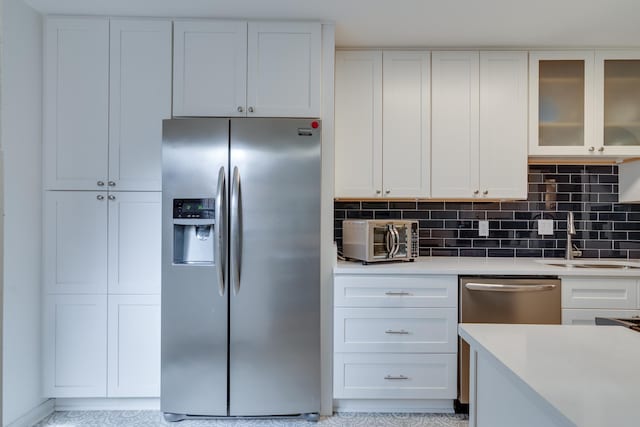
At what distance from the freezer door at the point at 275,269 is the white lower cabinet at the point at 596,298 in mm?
1489

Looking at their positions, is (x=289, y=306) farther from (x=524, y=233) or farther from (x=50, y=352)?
(x=524, y=233)

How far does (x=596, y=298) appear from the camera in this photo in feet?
7.64

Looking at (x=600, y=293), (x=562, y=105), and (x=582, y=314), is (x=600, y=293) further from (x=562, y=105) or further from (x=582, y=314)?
(x=562, y=105)

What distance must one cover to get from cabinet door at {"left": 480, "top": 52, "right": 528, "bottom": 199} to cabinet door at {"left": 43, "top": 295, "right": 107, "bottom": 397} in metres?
2.68

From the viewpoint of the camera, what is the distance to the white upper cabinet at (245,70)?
236 centimetres

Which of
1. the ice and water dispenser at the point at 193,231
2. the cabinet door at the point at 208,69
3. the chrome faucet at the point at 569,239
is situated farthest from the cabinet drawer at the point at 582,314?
the cabinet door at the point at 208,69

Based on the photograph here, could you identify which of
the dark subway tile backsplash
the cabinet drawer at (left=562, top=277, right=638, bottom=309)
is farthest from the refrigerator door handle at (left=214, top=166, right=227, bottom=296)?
the cabinet drawer at (left=562, top=277, right=638, bottom=309)

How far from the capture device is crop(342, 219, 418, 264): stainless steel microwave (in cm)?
242

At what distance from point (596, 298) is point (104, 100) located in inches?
124

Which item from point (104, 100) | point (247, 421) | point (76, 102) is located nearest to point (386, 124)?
point (104, 100)

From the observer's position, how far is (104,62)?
2361 millimetres

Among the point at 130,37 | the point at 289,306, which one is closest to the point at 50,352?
the point at 289,306

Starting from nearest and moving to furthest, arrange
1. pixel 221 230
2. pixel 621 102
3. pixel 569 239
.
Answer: pixel 221 230, pixel 621 102, pixel 569 239

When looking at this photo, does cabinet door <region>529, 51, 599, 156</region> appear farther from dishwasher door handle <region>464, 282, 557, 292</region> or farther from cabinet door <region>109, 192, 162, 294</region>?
cabinet door <region>109, 192, 162, 294</region>
